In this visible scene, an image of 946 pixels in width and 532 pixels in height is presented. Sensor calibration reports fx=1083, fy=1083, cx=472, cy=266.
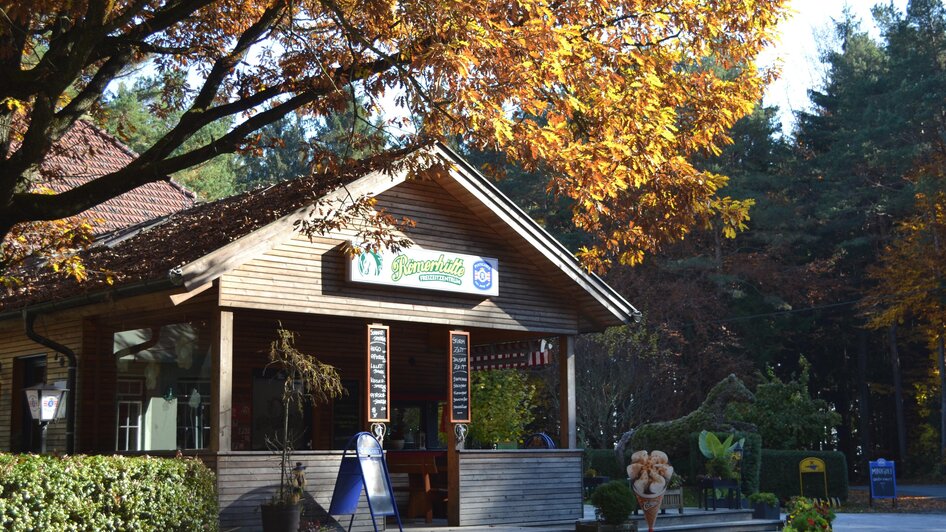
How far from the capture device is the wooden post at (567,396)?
16.5 m

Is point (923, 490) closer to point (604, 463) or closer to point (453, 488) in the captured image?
point (604, 463)

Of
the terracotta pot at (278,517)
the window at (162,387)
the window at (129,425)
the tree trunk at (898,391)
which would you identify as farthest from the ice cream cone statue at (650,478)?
the tree trunk at (898,391)

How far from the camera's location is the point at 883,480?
25422mm

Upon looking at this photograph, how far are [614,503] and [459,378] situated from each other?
2799 millimetres

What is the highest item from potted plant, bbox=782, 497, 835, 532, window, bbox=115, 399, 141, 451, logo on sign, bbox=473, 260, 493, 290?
logo on sign, bbox=473, 260, 493, 290

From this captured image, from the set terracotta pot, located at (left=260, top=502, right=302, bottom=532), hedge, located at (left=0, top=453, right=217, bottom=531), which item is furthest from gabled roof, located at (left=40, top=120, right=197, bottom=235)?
hedge, located at (left=0, top=453, right=217, bottom=531)

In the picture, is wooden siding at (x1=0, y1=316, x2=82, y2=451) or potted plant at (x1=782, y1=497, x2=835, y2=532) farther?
wooden siding at (x1=0, y1=316, x2=82, y2=451)

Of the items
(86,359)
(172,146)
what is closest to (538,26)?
(172,146)

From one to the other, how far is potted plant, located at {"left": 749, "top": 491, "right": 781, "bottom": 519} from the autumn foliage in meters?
5.80

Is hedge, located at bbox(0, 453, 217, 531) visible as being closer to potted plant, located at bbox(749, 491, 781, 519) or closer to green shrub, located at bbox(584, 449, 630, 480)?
potted plant, located at bbox(749, 491, 781, 519)

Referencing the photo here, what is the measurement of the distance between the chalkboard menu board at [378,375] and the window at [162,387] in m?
2.63

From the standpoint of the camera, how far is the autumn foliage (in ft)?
33.4

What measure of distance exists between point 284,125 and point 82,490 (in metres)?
52.7

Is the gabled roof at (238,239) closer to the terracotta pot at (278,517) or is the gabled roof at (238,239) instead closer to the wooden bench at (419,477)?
the terracotta pot at (278,517)
